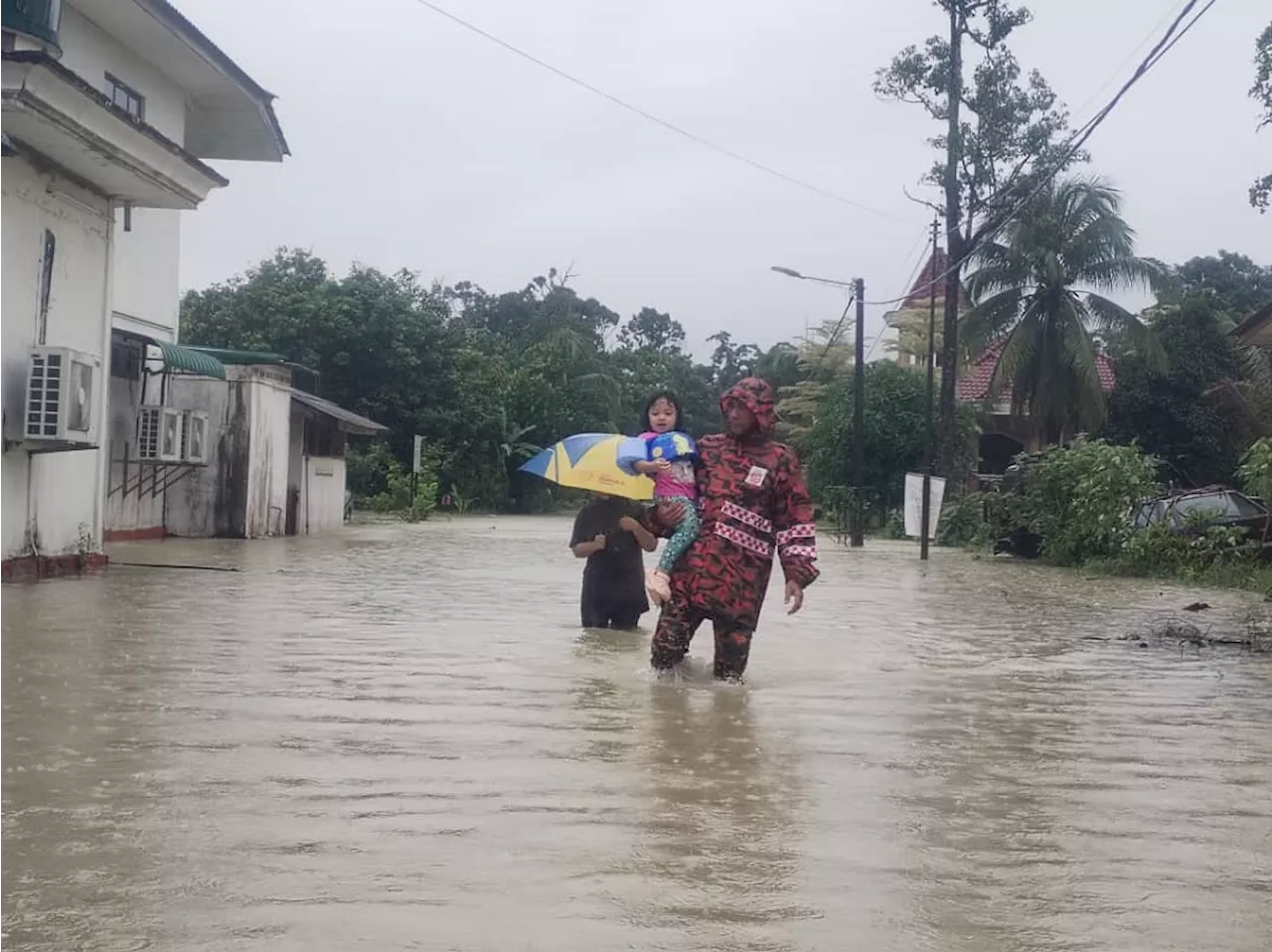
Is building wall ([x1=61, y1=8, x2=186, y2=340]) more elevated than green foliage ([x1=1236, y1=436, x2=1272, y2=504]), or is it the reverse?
building wall ([x1=61, y1=8, x2=186, y2=340])

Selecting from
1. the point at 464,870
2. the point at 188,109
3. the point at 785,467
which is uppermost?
the point at 188,109

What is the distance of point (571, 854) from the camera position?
3.95 metres

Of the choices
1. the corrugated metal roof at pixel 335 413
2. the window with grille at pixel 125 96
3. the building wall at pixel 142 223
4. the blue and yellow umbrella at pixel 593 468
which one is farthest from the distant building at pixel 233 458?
the blue and yellow umbrella at pixel 593 468

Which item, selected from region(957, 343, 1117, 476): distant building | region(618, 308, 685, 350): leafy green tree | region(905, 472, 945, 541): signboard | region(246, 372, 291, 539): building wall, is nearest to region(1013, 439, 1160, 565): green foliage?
region(905, 472, 945, 541): signboard

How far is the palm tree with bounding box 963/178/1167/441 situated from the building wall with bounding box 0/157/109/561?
2362 centimetres

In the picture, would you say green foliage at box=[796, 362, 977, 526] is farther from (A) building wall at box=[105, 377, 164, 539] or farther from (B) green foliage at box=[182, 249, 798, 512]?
(A) building wall at box=[105, 377, 164, 539]

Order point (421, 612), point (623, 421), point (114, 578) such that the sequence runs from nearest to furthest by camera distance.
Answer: point (421, 612) < point (114, 578) < point (623, 421)

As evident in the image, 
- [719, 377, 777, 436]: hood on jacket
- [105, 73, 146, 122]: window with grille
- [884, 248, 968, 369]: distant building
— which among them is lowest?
[719, 377, 777, 436]: hood on jacket

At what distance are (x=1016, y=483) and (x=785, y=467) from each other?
60.6 feet

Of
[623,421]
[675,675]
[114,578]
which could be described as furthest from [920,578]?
[623,421]

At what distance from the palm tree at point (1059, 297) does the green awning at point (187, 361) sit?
65.8 ft

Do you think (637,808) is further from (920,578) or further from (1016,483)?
(1016,483)

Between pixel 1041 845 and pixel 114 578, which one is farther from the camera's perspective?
pixel 114 578

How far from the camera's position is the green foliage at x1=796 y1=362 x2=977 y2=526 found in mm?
35031
